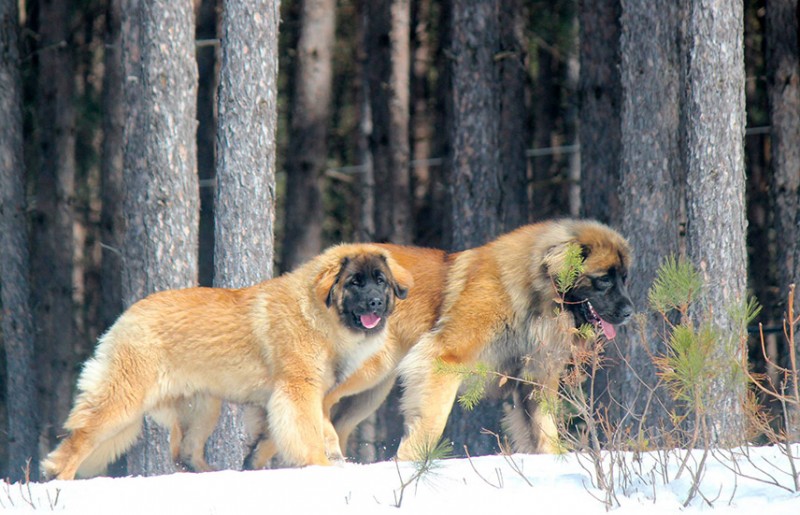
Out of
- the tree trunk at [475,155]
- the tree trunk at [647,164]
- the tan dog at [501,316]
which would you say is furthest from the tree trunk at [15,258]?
the tree trunk at [647,164]

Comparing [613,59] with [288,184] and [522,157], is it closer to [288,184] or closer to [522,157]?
[522,157]

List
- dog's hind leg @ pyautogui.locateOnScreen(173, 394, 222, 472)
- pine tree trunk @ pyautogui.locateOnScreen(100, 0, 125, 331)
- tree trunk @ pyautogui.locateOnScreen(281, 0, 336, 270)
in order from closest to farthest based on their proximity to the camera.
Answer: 1. dog's hind leg @ pyautogui.locateOnScreen(173, 394, 222, 472)
2. tree trunk @ pyautogui.locateOnScreen(281, 0, 336, 270)
3. pine tree trunk @ pyautogui.locateOnScreen(100, 0, 125, 331)

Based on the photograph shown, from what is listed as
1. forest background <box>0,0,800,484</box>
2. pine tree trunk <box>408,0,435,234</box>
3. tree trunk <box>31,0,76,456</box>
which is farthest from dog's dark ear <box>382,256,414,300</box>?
pine tree trunk <box>408,0,435,234</box>

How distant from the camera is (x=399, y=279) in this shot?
7.84 metres

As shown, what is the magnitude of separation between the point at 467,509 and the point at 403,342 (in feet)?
8.89

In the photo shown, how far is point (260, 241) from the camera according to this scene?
9508mm

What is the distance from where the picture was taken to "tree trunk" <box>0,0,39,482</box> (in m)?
14.3

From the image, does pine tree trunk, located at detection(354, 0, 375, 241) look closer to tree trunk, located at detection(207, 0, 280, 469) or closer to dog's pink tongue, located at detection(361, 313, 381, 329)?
tree trunk, located at detection(207, 0, 280, 469)

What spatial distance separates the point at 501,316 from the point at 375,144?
8.26 metres

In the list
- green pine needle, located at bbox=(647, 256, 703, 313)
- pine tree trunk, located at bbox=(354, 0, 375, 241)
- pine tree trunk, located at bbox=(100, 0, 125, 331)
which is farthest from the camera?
pine tree trunk, located at bbox=(354, 0, 375, 241)

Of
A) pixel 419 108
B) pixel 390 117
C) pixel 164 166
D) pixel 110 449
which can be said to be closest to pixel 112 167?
pixel 390 117

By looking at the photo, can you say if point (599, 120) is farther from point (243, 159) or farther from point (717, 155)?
point (243, 159)

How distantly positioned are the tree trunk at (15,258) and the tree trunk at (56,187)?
1812 mm

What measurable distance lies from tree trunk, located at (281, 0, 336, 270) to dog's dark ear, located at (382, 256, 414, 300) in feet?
23.8
